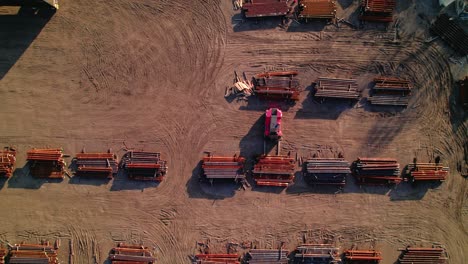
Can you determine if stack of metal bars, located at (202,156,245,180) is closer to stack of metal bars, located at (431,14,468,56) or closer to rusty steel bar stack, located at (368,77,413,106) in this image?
rusty steel bar stack, located at (368,77,413,106)

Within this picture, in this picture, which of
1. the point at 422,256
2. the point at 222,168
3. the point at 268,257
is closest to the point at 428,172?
the point at 422,256

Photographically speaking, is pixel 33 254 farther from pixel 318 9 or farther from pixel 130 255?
pixel 318 9

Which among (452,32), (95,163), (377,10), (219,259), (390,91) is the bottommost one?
(219,259)

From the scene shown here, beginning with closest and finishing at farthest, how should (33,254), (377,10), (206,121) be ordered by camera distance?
1. (33,254)
2. (377,10)
3. (206,121)

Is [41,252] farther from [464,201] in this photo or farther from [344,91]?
[464,201]

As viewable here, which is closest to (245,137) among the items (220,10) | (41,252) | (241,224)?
(241,224)

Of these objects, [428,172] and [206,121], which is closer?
[428,172]
